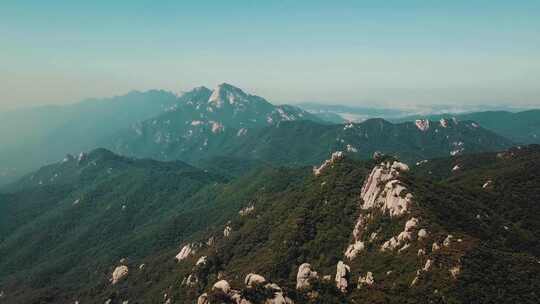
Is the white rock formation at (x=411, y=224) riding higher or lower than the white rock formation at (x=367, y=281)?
higher

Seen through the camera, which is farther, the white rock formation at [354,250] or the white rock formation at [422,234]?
the white rock formation at [354,250]

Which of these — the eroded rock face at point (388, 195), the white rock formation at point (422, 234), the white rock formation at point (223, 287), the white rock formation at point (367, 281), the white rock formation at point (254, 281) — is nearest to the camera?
the white rock formation at point (223, 287)

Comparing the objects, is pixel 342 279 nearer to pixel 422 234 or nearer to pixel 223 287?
pixel 422 234

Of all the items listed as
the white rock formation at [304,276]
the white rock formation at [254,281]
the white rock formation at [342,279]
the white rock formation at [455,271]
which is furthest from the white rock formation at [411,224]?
the white rock formation at [254,281]

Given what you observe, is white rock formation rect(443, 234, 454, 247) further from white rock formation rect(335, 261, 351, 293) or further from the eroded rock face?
the eroded rock face

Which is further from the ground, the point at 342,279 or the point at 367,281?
the point at 367,281

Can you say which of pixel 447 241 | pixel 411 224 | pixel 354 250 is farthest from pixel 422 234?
pixel 354 250

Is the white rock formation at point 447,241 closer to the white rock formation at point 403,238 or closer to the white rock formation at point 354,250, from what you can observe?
the white rock formation at point 403,238

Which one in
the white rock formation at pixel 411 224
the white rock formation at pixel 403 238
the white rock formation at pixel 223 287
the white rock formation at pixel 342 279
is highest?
the white rock formation at pixel 411 224

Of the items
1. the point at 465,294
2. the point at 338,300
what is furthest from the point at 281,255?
the point at 465,294

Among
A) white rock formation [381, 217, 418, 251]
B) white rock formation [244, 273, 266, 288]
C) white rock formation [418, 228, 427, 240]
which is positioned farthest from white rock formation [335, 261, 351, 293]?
white rock formation [418, 228, 427, 240]

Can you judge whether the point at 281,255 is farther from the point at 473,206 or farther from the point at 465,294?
the point at 465,294
